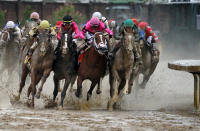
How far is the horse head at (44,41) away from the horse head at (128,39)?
1.76 metres

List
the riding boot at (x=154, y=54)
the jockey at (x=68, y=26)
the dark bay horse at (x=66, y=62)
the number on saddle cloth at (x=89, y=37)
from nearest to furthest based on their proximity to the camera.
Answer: the dark bay horse at (x=66, y=62), the jockey at (x=68, y=26), the number on saddle cloth at (x=89, y=37), the riding boot at (x=154, y=54)

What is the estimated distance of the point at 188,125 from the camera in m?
10.5

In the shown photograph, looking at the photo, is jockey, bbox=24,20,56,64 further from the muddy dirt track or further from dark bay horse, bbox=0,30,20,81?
dark bay horse, bbox=0,30,20,81

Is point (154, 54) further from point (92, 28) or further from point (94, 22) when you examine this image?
point (94, 22)

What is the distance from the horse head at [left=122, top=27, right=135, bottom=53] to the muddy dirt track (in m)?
1.45

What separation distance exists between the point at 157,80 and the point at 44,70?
8.08 meters

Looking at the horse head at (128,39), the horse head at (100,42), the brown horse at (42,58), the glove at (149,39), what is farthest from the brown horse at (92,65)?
the glove at (149,39)

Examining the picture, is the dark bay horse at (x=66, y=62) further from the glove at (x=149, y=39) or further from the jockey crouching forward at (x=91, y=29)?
the glove at (x=149, y=39)

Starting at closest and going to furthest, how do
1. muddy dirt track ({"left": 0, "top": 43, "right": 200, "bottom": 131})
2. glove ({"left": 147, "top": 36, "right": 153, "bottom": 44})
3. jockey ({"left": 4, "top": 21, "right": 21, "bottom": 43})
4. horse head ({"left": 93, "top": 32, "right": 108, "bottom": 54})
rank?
muddy dirt track ({"left": 0, "top": 43, "right": 200, "bottom": 131}) < horse head ({"left": 93, "top": 32, "right": 108, "bottom": 54}) < glove ({"left": 147, "top": 36, "right": 153, "bottom": 44}) < jockey ({"left": 4, "top": 21, "right": 21, "bottom": 43})

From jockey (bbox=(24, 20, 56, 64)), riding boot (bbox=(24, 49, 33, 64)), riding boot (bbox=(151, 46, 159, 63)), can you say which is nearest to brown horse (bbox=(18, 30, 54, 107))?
jockey (bbox=(24, 20, 56, 64))

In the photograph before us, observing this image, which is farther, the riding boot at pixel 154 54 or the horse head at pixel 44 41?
the riding boot at pixel 154 54

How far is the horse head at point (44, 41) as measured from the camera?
12719mm

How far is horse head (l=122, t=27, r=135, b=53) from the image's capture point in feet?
41.3

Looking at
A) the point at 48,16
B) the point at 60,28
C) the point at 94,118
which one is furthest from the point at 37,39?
the point at 48,16
